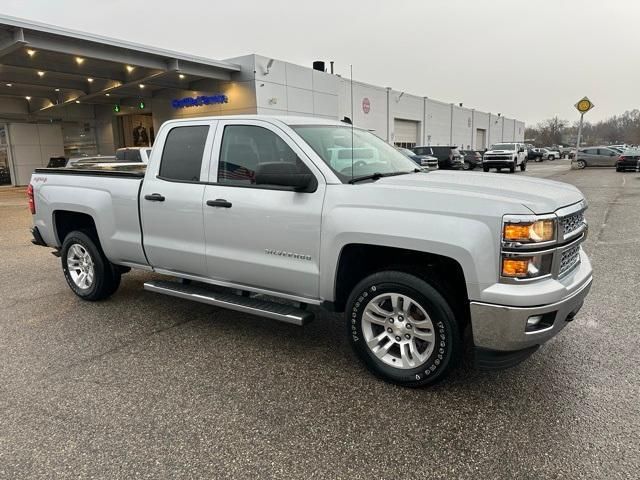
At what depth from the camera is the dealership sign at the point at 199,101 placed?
2392 cm

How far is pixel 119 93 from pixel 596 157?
112 ft

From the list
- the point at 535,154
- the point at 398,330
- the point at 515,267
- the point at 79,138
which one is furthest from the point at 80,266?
the point at 535,154

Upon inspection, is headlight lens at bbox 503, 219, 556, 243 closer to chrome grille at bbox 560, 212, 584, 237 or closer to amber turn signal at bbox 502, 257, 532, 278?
amber turn signal at bbox 502, 257, 532, 278

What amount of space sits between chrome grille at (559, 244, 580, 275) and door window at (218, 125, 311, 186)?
2.10 meters

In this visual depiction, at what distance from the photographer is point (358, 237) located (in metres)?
3.37

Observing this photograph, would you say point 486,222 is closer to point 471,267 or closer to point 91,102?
point 471,267

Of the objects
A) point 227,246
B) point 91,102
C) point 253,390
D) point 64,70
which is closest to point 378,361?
point 253,390

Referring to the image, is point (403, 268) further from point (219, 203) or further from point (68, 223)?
point (68, 223)

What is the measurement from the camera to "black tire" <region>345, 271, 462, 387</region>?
10.4ft

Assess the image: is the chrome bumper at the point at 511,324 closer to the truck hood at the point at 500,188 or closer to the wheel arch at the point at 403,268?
the wheel arch at the point at 403,268

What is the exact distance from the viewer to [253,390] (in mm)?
3438

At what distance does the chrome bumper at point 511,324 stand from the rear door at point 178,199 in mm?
2464

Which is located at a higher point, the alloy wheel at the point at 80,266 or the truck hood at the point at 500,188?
the truck hood at the point at 500,188

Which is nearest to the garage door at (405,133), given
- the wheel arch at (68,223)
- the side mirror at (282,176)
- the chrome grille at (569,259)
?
the wheel arch at (68,223)
